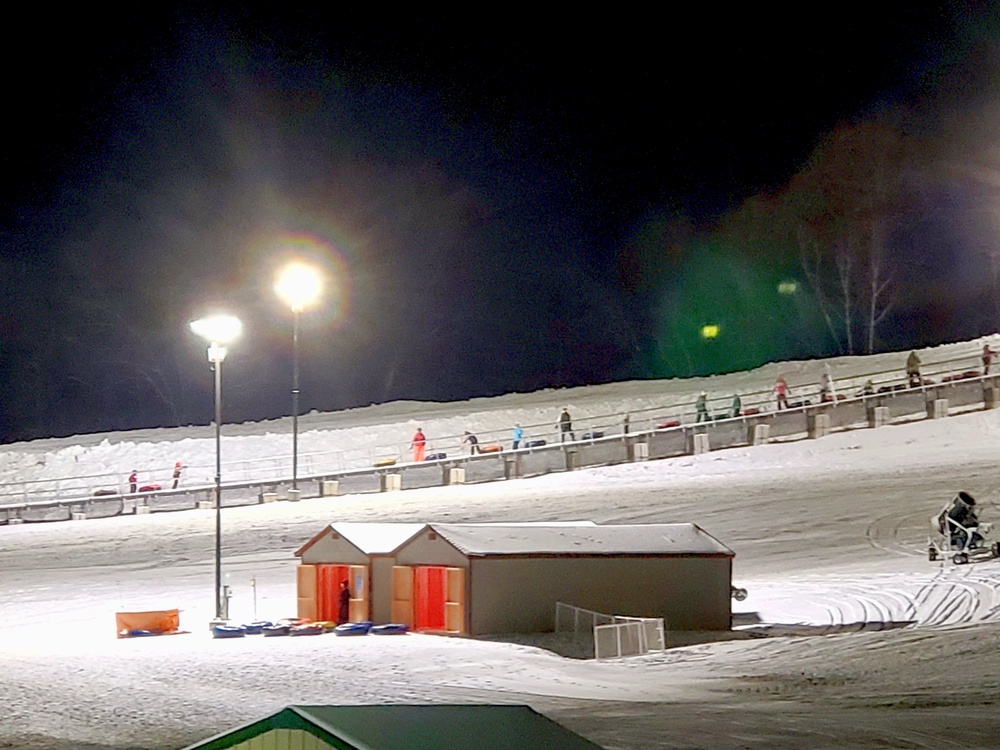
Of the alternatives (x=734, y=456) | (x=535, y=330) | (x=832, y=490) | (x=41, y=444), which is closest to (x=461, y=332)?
(x=535, y=330)

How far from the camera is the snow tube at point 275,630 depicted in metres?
23.9

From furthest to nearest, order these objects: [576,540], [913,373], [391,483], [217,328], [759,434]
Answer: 1. [913,373]
2. [759,434]
3. [391,483]
4. [217,328]
5. [576,540]

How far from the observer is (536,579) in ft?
82.7

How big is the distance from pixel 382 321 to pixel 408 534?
4237cm

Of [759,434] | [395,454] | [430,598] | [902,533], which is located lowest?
[430,598]

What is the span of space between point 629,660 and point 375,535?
7.63m

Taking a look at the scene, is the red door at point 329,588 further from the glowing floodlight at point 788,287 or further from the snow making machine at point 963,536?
the glowing floodlight at point 788,287

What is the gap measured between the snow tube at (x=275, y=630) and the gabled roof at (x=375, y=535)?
2564 millimetres

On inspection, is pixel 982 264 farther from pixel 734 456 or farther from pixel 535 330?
pixel 734 456

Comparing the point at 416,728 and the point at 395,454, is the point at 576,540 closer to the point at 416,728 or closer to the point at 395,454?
the point at 416,728

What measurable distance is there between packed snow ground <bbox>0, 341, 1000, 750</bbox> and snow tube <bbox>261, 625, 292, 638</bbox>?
0.48m

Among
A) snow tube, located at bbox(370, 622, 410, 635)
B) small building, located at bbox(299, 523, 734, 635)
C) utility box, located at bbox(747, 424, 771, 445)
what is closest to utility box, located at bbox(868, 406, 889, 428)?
utility box, located at bbox(747, 424, 771, 445)

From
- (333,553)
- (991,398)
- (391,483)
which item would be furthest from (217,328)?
(991,398)

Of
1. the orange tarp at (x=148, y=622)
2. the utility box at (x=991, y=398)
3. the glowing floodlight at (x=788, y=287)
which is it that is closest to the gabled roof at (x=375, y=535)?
the orange tarp at (x=148, y=622)
